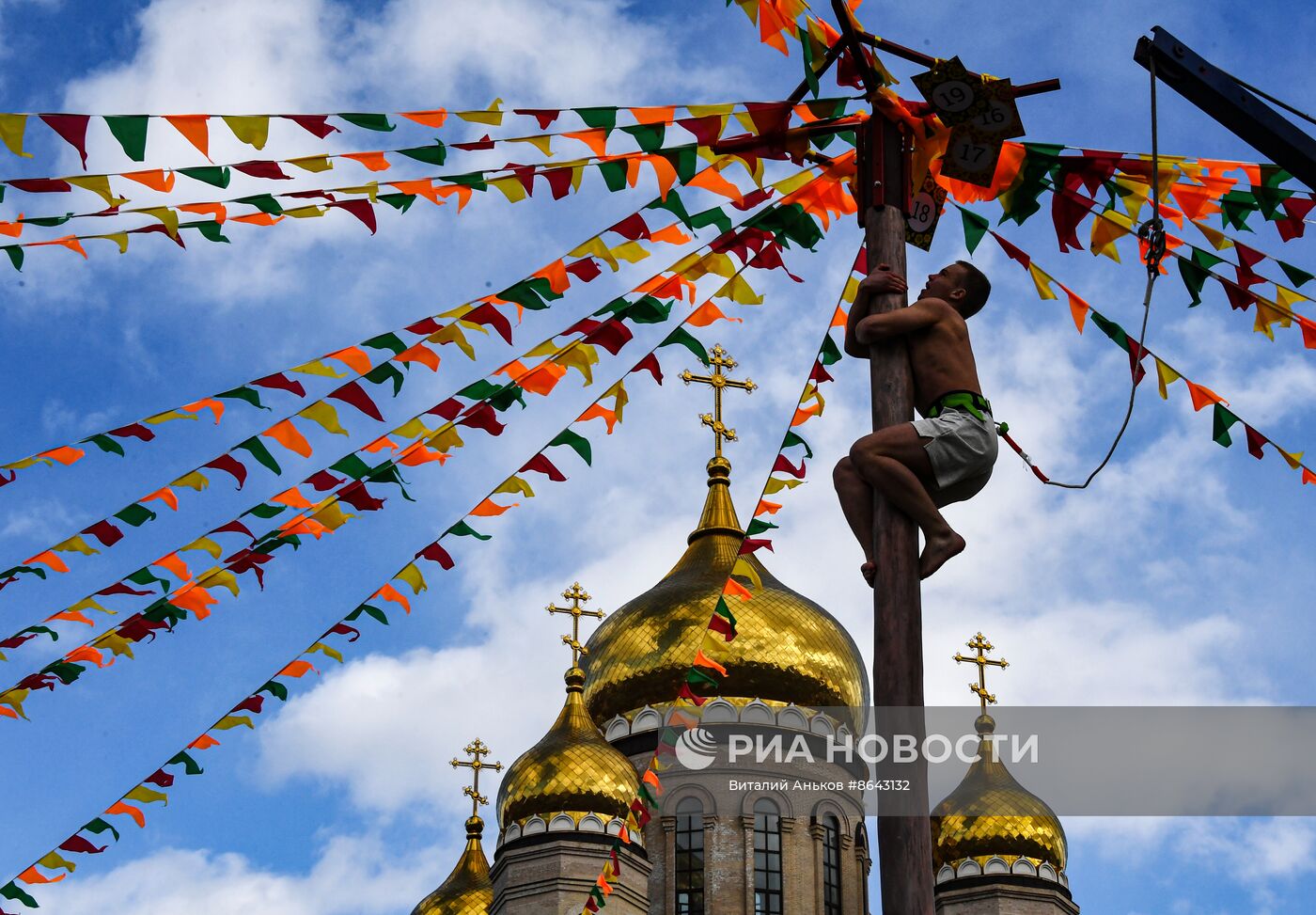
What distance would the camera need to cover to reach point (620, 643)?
33.3 meters

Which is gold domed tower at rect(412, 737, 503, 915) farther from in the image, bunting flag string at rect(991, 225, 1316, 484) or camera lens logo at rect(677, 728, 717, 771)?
bunting flag string at rect(991, 225, 1316, 484)

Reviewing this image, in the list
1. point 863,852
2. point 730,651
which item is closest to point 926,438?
point 730,651

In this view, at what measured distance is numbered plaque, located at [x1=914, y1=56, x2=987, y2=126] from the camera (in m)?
8.16

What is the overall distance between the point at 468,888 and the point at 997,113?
27.1 m

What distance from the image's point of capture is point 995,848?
32.2 metres

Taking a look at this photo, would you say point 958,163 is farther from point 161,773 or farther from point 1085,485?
point 161,773

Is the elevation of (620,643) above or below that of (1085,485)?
above

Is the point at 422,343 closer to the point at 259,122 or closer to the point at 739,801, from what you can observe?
the point at 259,122

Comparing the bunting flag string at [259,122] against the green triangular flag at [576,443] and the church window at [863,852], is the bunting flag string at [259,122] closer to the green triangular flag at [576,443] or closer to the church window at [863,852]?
the green triangular flag at [576,443]

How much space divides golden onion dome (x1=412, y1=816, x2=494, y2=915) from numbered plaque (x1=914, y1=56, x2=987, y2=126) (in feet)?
85.4

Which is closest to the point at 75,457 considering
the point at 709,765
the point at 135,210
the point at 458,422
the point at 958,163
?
the point at 135,210

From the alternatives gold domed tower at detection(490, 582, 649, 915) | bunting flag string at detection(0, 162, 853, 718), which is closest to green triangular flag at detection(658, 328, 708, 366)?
bunting flag string at detection(0, 162, 853, 718)

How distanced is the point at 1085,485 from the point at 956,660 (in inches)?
1033

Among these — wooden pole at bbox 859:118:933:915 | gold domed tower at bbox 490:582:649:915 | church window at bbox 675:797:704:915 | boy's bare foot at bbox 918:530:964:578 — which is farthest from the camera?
church window at bbox 675:797:704:915
